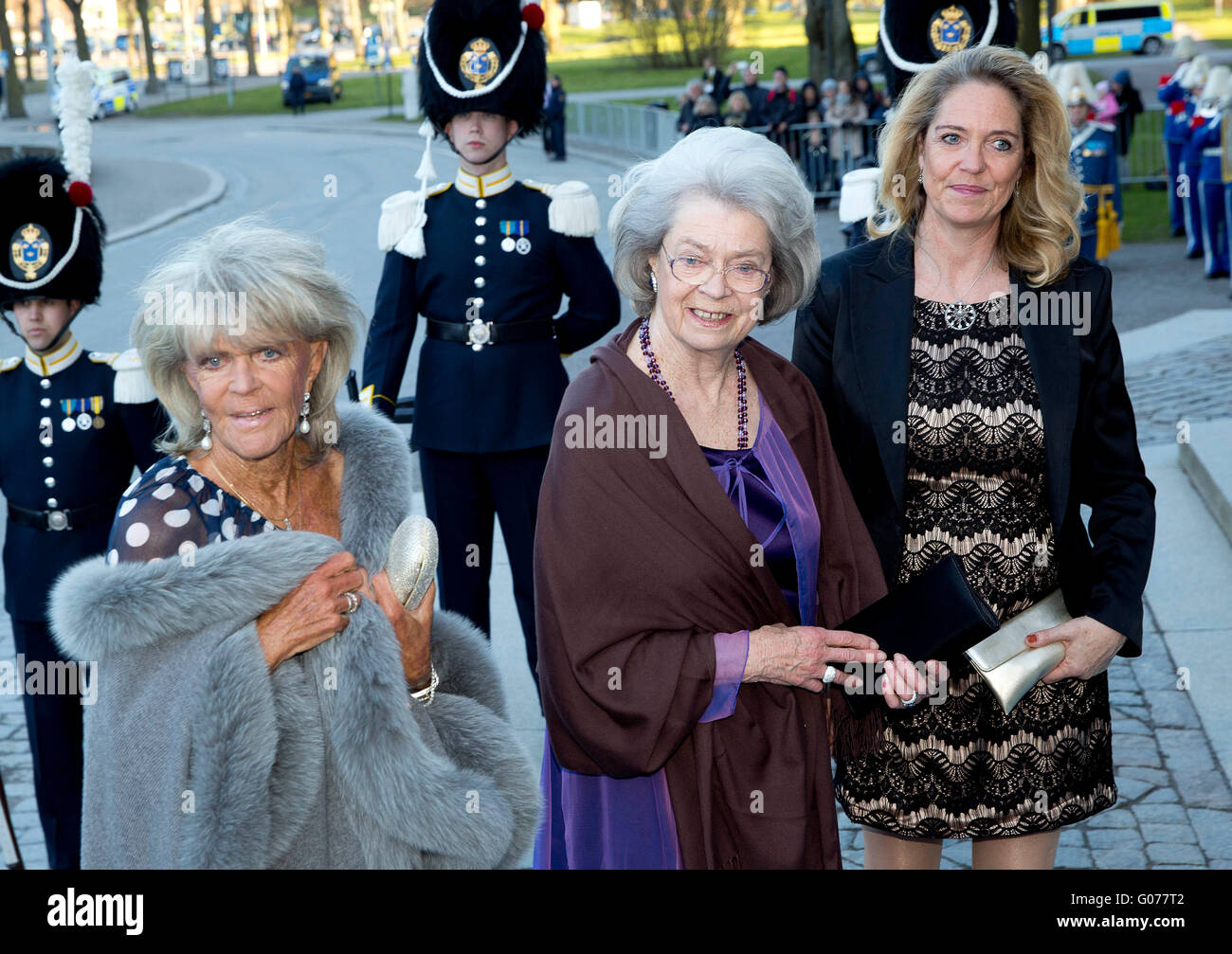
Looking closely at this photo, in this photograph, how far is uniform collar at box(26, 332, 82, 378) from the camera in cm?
436

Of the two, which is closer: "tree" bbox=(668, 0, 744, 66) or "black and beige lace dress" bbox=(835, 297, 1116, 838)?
"black and beige lace dress" bbox=(835, 297, 1116, 838)

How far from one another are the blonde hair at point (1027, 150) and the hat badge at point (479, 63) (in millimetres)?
2248

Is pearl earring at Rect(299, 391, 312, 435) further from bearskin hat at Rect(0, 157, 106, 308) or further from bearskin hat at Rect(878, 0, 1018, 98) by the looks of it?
bearskin hat at Rect(878, 0, 1018, 98)

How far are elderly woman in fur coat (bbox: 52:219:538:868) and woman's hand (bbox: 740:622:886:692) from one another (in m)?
0.48

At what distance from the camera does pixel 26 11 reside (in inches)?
2275

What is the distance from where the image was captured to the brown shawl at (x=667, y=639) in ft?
8.79

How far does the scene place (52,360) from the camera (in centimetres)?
438

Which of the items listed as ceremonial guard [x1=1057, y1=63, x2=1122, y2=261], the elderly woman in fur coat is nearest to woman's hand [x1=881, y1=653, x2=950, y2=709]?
the elderly woman in fur coat

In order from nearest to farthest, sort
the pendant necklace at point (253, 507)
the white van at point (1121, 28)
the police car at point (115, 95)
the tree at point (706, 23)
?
1. the pendant necklace at point (253, 507)
2. the tree at point (706, 23)
3. the white van at point (1121, 28)
4. the police car at point (115, 95)

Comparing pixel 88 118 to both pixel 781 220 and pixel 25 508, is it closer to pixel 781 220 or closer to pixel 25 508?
pixel 25 508

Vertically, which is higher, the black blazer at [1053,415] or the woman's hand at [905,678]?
the black blazer at [1053,415]

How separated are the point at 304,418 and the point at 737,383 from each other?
86cm

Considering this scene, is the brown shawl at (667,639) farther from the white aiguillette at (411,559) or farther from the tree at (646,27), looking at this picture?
the tree at (646,27)

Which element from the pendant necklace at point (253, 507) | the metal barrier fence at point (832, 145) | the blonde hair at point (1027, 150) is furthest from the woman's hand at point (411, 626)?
the metal barrier fence at point (832, 145)
